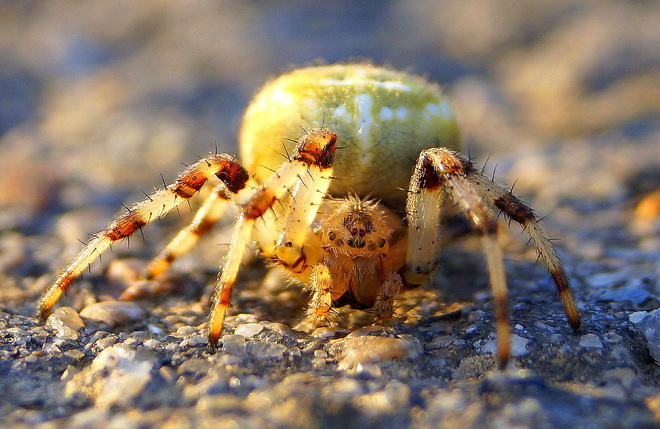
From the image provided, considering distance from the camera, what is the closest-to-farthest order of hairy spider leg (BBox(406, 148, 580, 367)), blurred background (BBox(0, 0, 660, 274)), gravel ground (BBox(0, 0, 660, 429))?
1. gravel ground (BBox(0, 0, 660, 429))
2. hairy spider leg (BBox(406, 148, 580, 367))
3. blurred background (BBox(0, 0, 660, 274))

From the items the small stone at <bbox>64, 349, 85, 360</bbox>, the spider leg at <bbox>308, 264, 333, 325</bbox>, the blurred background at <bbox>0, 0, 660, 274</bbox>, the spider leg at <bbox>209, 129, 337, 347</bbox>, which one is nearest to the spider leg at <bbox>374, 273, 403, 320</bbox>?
the spider leg at <bbox>308, 264, 333, 325</bbox>

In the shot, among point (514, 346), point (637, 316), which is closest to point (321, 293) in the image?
point (514, 346)

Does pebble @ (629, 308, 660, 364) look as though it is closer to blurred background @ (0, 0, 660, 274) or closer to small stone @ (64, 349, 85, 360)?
blurred background @ (0, 0, 660, 274)

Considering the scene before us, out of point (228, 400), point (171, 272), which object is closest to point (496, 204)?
point (228, 400)

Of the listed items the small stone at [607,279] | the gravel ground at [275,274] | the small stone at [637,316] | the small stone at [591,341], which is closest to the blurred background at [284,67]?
the gravel ground at [275,274]

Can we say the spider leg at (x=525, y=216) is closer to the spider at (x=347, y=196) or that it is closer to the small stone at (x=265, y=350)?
the spider at (x=347, y=196)

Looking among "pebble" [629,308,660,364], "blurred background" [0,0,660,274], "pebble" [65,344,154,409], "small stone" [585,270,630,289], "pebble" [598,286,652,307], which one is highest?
"blurred background" [0,0,660,274]

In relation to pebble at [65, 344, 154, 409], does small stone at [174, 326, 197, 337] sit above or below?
above

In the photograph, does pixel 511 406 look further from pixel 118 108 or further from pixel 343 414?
pixel 118 108
